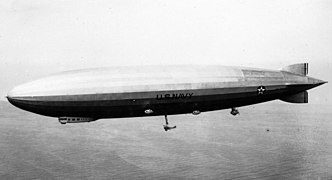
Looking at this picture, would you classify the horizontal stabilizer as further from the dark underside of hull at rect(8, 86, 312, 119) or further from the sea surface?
the sea surface

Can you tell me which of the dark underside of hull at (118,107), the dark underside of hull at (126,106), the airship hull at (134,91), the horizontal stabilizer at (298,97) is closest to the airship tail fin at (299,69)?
the horizontal stabilizer at (298,97)

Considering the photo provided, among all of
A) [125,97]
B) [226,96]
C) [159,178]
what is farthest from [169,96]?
[159,178]

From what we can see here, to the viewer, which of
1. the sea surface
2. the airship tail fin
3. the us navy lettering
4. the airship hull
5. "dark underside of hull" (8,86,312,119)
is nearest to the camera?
the airship hull

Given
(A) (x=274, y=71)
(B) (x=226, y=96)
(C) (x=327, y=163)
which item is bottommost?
(C) (x=327, y=163)

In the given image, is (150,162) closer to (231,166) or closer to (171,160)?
(171,160)

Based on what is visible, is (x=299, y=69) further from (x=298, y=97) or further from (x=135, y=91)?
(x=135, y=91)

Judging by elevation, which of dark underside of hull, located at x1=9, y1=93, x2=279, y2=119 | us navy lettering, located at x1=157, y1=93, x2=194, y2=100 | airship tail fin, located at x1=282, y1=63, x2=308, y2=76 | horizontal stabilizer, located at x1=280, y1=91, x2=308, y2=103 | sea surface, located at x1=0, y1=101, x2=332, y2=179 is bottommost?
sea surface, located at x1=0, y1=101, x2=332, y2=179

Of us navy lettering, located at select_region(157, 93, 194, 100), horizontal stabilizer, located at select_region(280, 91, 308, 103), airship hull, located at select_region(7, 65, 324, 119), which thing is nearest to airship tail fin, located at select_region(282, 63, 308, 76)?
horizontal stabilizer, located at select_region(280, 91, 308, 103)
